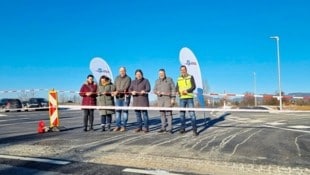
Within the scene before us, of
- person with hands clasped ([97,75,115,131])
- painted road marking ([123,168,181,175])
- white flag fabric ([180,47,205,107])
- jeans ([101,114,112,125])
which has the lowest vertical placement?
painted road marking ([123,168,181,175])

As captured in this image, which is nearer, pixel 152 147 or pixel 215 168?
pixel 215 168

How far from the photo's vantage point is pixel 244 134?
36.5 feet

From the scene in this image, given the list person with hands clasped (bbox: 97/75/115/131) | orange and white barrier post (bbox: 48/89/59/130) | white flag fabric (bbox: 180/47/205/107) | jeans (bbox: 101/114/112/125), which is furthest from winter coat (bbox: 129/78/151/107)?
orange and white barrier post (bbox: 48/89/59/130)

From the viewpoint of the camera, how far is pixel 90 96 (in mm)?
13047

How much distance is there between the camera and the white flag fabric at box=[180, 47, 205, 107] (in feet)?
46.2

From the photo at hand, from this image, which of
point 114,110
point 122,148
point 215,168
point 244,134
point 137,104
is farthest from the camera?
point 114,110

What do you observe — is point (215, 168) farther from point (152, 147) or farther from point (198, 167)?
point (152, 147)

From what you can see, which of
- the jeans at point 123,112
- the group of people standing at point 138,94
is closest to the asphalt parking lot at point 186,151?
the group of people standing at point 138,94

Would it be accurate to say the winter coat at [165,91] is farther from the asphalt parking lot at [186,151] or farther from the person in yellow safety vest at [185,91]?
the asphalt parking lot at [186,151]

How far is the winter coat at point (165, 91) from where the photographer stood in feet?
38.5

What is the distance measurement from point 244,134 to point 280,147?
2.56 meters

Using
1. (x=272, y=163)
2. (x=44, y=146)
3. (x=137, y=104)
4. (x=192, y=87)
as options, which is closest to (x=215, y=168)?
(x=272, y=163)

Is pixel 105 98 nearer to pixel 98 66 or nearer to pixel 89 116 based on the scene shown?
pixel 89 116

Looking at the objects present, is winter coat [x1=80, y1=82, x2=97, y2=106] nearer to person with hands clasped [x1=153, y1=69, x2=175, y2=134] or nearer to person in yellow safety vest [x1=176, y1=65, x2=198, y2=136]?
person with hands clasped [x1=153, y1=69, x2=175, y2=134]
